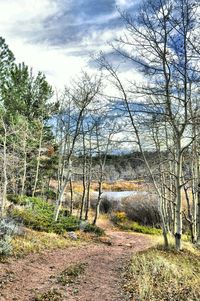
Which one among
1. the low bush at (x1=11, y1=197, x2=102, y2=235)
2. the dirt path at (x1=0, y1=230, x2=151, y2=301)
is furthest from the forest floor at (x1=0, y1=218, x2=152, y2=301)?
the low bush at (x1=11, y1=197, x2=102, y2=235)

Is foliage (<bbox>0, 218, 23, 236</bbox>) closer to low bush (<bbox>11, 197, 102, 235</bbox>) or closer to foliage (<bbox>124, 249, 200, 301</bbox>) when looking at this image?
low bush (<bbox>11, 197, 102, 235</bbox>)

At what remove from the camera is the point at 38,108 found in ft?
95.3

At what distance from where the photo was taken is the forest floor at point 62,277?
23.7ft

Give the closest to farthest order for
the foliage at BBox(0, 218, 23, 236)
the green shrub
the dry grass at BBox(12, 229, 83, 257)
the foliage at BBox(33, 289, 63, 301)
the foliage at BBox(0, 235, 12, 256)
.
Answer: the foliage at BBox(33, 289, 63, 301) < the foliage at BBox(0, 235, 12, 256) < the dry grass at BBox(12, 229, 83, 257) < the foliage at BBox(0, 218, 23, 236) < the green shrub

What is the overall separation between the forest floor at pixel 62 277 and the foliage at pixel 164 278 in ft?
1.34

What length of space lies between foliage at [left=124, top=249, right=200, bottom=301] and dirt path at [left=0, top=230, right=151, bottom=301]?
0.45 m

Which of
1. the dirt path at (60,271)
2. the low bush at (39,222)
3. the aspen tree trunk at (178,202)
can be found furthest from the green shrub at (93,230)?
the aspen tree trunk at (178,202)

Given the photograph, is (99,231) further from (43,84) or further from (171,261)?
(43,84)

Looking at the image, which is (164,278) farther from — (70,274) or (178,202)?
(178,202)

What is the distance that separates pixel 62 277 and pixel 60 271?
95 cm

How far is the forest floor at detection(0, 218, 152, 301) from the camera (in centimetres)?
721

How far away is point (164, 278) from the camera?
833cm

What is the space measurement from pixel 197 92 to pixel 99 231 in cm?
1129

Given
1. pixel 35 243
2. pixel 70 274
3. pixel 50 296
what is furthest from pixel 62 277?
pixel 35 243
